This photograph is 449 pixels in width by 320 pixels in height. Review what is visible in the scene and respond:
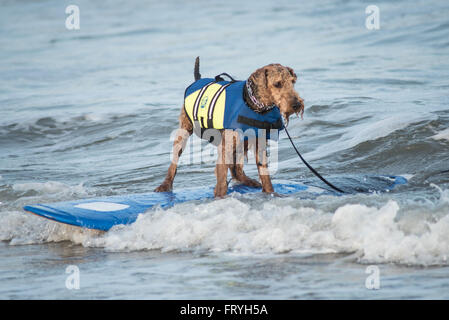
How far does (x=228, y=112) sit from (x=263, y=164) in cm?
67

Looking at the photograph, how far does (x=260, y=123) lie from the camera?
6434 mm

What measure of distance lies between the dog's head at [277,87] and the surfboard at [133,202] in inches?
42.2

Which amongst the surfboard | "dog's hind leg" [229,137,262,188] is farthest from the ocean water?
"dog's hind leg" [229,137,262,188]

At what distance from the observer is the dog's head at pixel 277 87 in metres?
6.17

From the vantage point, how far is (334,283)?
14.4 feet

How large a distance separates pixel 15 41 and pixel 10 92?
31.5ft

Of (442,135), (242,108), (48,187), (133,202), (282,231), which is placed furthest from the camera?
(442,135)

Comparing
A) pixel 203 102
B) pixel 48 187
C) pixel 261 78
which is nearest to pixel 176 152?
pixel 203 102

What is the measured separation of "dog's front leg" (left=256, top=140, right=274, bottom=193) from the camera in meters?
6.70

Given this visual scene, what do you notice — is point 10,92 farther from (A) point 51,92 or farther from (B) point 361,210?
(B) point 361,210

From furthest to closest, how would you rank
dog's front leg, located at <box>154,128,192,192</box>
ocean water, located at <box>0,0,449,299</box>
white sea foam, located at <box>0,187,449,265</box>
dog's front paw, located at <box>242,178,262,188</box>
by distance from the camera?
dog's front paw, located at <box>242,178,262,188</box>
dog's front leg, located at <box>154,128,192,192</box>
white sea foam, located at <box>0,187,449,265</box>
ocean water, located at <box>0,0,449,299</box>

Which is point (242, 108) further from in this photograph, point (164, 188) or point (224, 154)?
point (164, 188)

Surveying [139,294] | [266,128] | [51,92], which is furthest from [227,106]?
[51,92]

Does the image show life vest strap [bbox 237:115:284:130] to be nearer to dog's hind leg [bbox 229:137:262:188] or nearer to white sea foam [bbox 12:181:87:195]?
dog's hind leg [bbox 229:137:262:188]
